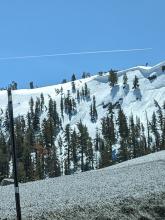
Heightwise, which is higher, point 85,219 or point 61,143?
point 61,143

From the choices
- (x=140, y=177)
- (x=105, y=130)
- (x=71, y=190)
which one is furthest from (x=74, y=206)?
(x=105, y=130)

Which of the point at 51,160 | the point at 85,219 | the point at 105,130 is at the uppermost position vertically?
the point at 105,130

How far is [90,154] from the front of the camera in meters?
145

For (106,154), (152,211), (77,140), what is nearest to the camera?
(152,211)

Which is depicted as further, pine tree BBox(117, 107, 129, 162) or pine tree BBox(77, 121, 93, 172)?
pine tree BBox(77, 121, 93, 172)

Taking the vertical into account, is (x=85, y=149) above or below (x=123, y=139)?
below

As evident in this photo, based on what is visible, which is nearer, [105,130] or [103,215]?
[103,215]

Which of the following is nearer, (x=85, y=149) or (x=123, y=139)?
(x=85, y=149)

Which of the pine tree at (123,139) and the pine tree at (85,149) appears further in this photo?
the pine tree at (85,149)

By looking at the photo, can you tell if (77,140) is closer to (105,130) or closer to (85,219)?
A: (105,130)

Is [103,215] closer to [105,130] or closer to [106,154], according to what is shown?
[106,154]

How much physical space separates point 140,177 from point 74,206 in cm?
1190

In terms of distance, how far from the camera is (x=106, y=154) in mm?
121875

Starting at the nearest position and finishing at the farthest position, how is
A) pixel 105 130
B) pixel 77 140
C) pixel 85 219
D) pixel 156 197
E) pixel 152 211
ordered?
pixel 85 219 → pixel 152 211 → pixel 156 197 → pixel 77 140 → pixel 105 130
